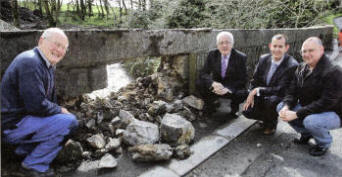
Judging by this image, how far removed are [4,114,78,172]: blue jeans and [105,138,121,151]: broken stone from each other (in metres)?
0.64

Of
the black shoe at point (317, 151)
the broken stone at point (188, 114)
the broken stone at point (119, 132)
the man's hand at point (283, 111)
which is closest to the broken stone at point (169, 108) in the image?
the broken stone at point (188, 114)

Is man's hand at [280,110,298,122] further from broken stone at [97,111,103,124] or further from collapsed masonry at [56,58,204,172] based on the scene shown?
broken stone at [97,111,103,124]

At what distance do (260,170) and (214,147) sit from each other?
0.67 metres

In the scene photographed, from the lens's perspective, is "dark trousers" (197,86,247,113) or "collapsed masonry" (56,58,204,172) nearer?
"collapsed masonry" (56,58,204,172)

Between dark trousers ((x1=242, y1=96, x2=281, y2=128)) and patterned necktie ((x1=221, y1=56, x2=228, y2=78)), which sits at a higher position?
patterned necktie ((x1=221, y1=56, x2=228, y2=78))

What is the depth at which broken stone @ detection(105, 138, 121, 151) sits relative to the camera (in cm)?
301

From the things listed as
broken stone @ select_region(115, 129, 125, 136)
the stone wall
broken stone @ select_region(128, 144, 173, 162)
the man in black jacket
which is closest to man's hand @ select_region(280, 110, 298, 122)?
the man in black jacket

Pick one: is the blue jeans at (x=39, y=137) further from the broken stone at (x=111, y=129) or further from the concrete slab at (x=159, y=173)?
the concrete slab at (x=159, y=173)

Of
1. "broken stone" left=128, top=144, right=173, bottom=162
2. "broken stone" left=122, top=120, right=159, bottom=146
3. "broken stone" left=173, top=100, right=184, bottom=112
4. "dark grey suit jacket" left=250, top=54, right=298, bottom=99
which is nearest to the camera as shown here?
"broken stone" left=128, top=144, right=173, bottom=162

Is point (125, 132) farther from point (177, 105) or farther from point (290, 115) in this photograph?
point (290, 115)

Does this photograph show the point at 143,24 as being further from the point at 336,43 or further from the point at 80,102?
the point at 336,43

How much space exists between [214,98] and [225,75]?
0.49 metres

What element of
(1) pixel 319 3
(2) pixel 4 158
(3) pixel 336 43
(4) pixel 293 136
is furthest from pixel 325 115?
(3) pixel 336 43

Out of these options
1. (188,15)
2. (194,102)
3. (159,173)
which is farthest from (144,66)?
(159,173)
